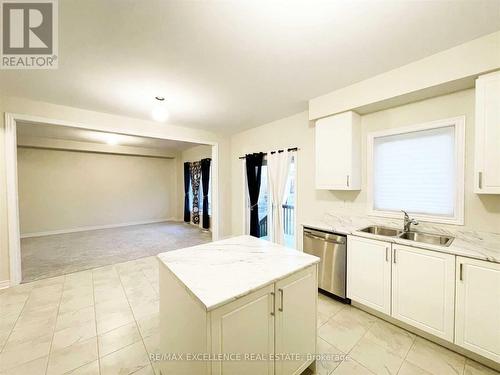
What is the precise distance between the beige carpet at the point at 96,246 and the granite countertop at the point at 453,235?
3492mm

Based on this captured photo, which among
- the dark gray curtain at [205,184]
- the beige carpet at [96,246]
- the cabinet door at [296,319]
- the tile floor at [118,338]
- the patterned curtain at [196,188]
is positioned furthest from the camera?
the patterned curtain at [196,188]

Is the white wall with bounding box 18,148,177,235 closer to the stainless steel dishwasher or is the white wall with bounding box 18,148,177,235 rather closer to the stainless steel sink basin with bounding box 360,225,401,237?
the stainless steel dishwasher

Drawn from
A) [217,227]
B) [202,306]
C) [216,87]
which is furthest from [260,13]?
[217,227]

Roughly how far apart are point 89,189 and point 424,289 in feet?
25.5

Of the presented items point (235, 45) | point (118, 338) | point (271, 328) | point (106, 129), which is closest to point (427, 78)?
point (235, 45)

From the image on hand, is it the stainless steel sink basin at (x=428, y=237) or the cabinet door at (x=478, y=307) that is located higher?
the stainless steel sink basin at (x=428, y=237)

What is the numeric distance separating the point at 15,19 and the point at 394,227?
3974 millimetres

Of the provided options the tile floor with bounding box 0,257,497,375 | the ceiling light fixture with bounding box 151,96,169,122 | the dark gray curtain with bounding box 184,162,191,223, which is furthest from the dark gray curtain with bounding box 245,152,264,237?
the dark gray curtain with bounding box 184,162,191,223

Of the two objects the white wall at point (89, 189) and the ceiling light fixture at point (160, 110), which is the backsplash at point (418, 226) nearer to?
the ceiling light fixture at point (160, 110)

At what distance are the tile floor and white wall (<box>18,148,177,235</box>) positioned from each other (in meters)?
3.77

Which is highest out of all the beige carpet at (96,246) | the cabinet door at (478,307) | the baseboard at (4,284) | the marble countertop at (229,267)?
the marble countertop at (229,267)

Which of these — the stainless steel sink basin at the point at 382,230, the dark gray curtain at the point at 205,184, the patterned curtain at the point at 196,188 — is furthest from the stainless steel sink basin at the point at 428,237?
the patterned curtain at the point at 196,188

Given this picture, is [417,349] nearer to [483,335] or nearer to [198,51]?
[483,335]

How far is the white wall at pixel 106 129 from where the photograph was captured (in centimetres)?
269
